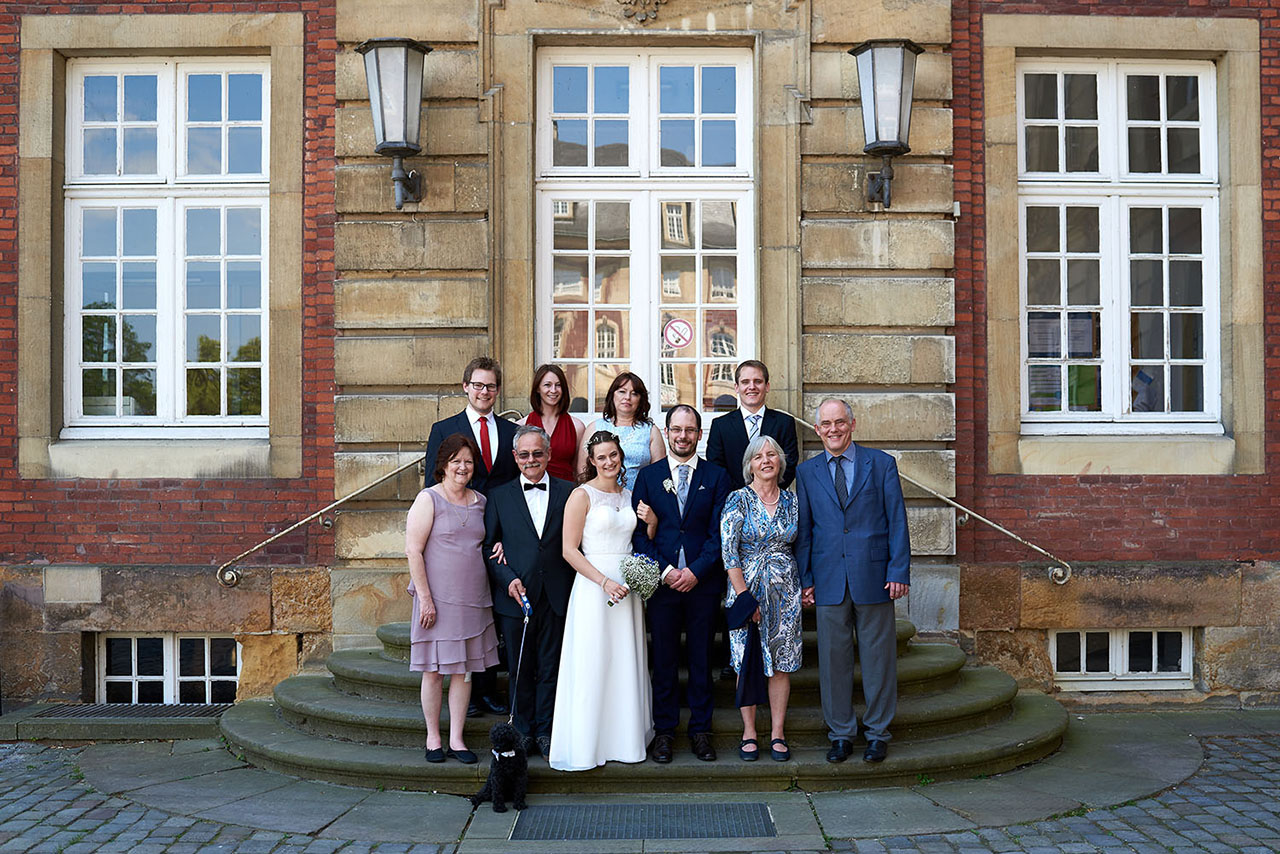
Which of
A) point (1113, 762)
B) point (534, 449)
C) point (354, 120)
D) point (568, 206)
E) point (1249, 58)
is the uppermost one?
point (1249, 58)

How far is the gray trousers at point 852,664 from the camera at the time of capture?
5.91 m

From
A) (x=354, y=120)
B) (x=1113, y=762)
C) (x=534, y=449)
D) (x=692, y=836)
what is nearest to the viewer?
(x=692, y=836)

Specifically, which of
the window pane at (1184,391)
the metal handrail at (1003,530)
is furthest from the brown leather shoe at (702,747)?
the window pane at (1184,391)

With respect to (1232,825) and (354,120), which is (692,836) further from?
(354,120)

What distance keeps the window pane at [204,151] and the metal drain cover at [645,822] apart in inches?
206

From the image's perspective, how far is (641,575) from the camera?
18.5ft

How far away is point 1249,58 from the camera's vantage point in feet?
26.5

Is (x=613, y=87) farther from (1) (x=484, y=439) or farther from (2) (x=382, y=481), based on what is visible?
(2) (x=382, y=481)

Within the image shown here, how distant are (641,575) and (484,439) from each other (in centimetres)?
130

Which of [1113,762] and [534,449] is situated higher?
[534,449]

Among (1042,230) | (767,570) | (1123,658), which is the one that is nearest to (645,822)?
(767,570)

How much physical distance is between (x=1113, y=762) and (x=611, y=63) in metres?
5.51

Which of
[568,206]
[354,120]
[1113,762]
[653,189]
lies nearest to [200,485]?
[354,120]

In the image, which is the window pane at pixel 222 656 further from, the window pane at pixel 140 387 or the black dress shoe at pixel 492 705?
the black dress shoe at pixel 492 705
